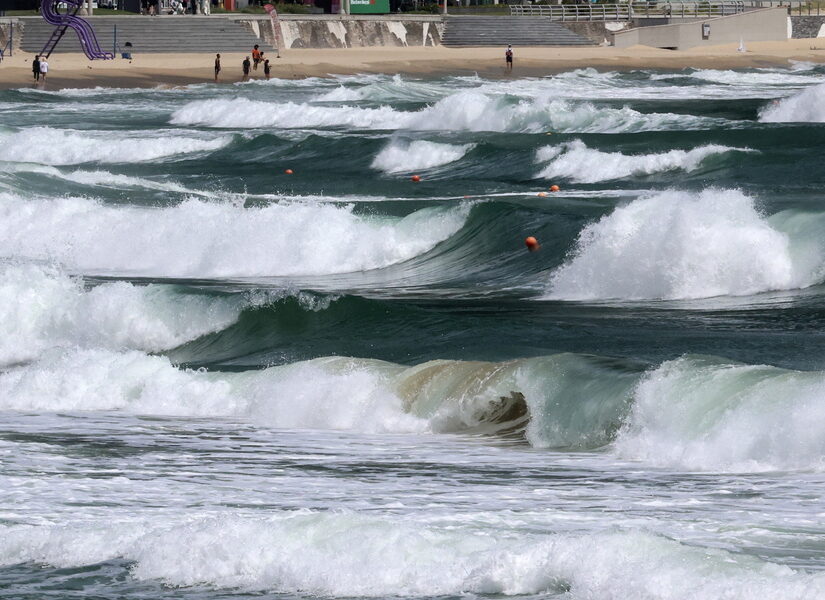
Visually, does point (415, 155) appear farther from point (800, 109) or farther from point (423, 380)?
point (423, 380)

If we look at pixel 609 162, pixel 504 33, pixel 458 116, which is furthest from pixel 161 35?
pixel 609 162

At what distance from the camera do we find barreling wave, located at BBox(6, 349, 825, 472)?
10758 mm

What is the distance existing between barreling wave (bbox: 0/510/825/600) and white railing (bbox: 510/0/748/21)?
2962 inches

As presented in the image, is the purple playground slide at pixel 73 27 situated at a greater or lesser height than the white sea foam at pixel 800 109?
greater

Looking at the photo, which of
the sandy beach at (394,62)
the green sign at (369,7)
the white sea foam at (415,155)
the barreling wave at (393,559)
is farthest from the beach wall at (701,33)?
the barreling wave at (393,559)

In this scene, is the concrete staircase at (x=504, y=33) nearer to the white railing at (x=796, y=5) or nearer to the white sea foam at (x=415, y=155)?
the white railing at (x=796, y=5)

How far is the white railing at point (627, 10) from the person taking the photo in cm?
8238

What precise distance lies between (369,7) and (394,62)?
1222 centimetres

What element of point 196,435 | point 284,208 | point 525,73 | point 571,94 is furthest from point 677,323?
point 525,73

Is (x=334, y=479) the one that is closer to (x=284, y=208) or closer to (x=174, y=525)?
(x=174, y=525)

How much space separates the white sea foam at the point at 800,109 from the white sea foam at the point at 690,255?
2422cm

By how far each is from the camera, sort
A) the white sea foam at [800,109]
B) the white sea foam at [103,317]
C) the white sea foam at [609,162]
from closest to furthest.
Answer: the white sea foam at [103,317] → the white sea foam at [609,162] → the white sea foam at [800,109]

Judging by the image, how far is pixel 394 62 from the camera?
69312 mm

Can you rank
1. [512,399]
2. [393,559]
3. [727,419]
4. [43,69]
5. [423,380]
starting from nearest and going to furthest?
[393,559], [727,419], [512,399], [423,380], [43,69]
